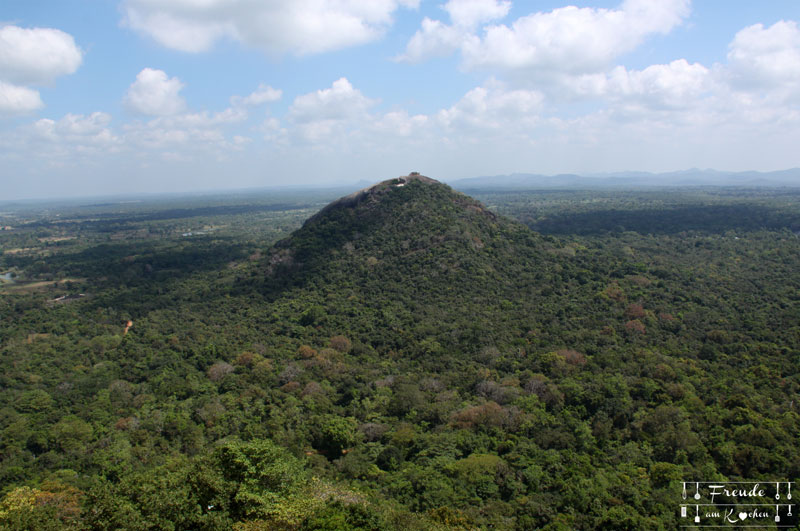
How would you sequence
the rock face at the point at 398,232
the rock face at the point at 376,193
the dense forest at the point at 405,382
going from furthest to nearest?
the rock face at the point at 376,193
the rock face at the point at 398,232
the dense forest at the point at 405,382

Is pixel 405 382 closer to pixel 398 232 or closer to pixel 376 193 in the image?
pixel 398 232

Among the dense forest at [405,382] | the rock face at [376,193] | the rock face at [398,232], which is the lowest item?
the dense forest at [405,382]

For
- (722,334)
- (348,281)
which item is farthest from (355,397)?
(722,334)

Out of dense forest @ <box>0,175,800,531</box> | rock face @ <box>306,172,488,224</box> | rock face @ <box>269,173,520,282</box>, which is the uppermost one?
rock face @ <box>306,172,488,224</box>

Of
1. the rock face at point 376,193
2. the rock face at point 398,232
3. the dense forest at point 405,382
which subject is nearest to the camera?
the dense forest at point 405,382

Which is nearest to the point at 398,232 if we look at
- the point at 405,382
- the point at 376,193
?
the point at 376,193

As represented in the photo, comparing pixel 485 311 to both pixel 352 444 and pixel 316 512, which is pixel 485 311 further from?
pixel 316 512

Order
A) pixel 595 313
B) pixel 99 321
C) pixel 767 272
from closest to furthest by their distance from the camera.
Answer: pixel 595 313
pixel 99 321
pixel 767 272

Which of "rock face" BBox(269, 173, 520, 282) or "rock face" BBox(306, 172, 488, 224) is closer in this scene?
"rock face" BBox(269, 173, 520, 282)
